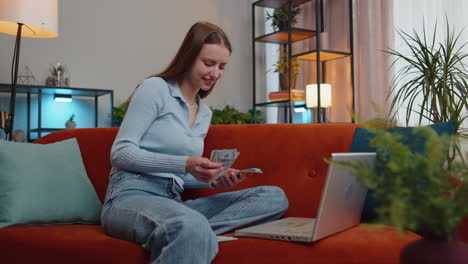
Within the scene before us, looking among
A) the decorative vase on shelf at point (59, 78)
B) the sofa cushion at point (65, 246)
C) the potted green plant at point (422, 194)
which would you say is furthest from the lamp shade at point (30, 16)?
the potted green plant at point (422, 194)

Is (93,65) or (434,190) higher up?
(93,65)

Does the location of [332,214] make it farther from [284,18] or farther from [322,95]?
[284,18]

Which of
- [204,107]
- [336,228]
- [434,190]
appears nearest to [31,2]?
[204,107]

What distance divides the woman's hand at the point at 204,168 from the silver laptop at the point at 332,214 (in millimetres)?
205

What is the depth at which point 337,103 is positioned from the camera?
4734 millimetres

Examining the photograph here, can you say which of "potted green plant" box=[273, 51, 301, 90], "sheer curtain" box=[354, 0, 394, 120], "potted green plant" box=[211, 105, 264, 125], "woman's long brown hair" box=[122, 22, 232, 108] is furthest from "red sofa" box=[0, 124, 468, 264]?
"potted green plant" box=[273, 51, 301, 90]

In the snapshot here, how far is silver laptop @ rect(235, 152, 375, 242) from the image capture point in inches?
46.9

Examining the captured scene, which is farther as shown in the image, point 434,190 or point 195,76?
point 195,76

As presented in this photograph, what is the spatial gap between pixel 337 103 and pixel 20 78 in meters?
3.00

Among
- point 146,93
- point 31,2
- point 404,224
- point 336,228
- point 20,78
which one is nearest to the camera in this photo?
point 404,224

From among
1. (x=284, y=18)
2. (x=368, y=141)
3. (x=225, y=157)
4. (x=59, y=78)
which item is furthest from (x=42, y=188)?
(x=284, y=18)

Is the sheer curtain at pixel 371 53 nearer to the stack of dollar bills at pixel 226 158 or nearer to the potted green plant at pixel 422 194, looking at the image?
the stack of dollar bills at pixel 226 158

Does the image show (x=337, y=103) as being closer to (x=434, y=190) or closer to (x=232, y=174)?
(x=232, y=174)

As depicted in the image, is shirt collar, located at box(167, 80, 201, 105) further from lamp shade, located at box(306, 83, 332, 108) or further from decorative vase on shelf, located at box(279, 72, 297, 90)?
decorative vase on shelf, located at box(279, 72, 297, 90)
